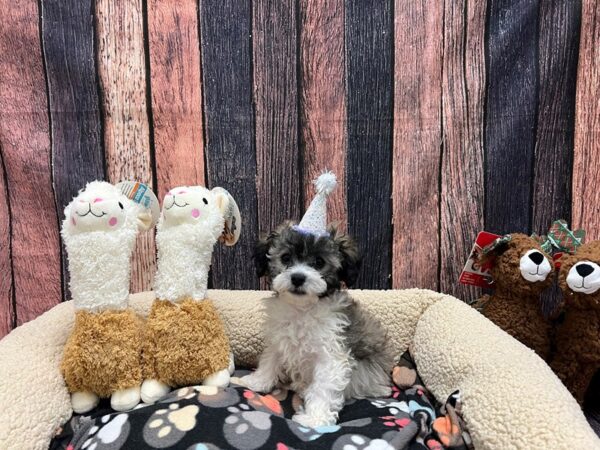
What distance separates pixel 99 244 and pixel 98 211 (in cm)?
11

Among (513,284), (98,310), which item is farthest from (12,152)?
(513,284)

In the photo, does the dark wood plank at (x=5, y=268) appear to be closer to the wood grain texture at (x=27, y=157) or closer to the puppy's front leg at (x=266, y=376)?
the wood grain texture at (x=27, y=157)

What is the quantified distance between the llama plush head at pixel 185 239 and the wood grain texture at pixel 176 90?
52cm

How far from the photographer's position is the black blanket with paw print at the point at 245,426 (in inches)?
51.9

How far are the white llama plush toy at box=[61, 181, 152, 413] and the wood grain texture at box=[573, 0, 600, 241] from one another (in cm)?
201

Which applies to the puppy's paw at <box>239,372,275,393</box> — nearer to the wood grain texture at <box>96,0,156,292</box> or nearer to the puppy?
the puppy

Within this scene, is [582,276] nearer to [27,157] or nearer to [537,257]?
[537,257]

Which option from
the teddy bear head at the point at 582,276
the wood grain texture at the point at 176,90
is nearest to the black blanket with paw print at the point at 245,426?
the teddy bear head at the point at 582,276

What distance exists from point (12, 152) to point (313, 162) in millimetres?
1423

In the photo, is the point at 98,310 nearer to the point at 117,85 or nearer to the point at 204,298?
the point at 204,298

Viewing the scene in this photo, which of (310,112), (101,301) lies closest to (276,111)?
(310,112)

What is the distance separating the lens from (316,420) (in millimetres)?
1562

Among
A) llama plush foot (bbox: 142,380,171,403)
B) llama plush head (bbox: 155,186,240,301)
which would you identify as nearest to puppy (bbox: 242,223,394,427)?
llama plush head (bbox: 155,186,240,301)

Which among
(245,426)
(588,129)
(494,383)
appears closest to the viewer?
(245,426)
